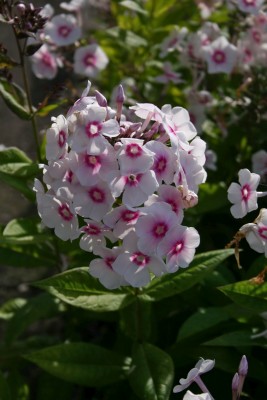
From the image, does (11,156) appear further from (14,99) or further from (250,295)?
(250,295)

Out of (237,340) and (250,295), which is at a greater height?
(250,295)

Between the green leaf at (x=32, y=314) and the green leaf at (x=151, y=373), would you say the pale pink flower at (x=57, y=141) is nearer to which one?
the green leaf at (x=151, y=373)

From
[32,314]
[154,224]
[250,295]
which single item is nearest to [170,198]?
[154,224]

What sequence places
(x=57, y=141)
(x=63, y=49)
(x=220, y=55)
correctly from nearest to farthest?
(x=57, y=141) < (x=220, y=55) < (x=63, y=49)

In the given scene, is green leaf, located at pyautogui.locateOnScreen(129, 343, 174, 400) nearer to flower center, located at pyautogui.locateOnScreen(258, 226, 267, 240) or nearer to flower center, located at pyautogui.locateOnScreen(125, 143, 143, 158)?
flower center, located at pyautogui.locateOnScreen(258, 226, 267, 240)

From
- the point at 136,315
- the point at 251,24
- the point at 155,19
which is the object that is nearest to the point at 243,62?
the point at 251,24
